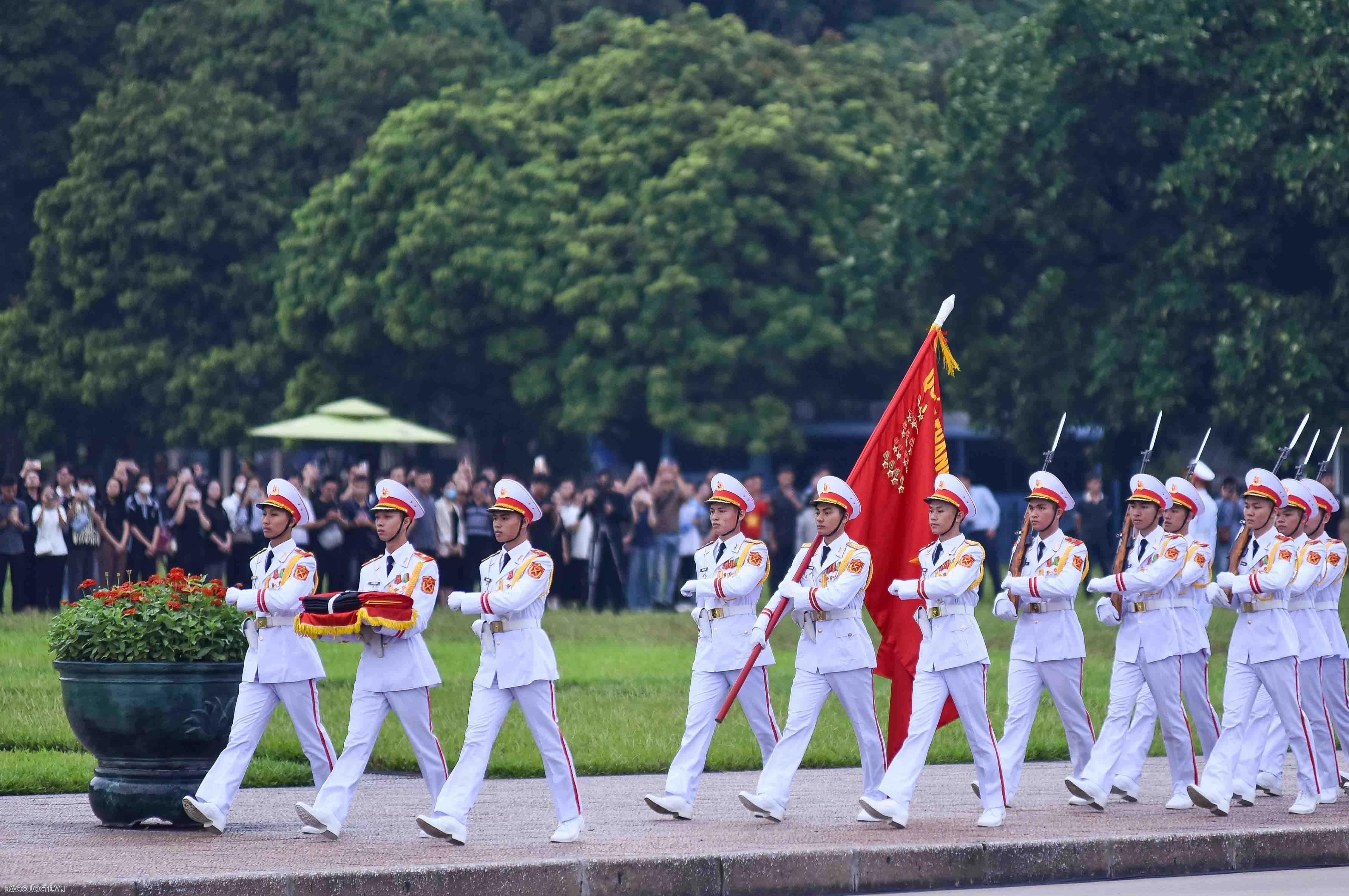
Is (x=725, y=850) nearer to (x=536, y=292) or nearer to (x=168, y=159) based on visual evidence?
(x=536, y=292)

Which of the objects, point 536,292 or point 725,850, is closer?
point 725,850

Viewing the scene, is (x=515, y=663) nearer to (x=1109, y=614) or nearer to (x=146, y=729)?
(x=146, y=729)

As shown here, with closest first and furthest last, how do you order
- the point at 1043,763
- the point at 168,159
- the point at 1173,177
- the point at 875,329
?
1. the point at 1043,763
2. the point at 1173,177
3. the point at 875,329
4. the point at 168,159

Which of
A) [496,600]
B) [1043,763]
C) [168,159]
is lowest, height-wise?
[1043,763]

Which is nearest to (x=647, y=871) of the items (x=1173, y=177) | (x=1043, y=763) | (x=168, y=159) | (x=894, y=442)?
(x=894, y=442)

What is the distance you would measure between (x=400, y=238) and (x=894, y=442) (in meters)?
29.3

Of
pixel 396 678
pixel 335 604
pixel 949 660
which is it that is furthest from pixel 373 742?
pixel 949 660

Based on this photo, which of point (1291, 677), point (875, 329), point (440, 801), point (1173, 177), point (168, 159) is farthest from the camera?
point (168, 159)

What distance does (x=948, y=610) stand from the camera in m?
11.9

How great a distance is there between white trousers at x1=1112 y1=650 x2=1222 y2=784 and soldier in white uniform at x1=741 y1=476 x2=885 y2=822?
5.59 feet

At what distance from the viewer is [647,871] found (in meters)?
10.0

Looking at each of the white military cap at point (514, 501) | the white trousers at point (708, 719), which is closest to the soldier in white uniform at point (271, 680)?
the white military cap at point (514, 501)

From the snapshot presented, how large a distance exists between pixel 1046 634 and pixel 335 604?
4054 millimetres

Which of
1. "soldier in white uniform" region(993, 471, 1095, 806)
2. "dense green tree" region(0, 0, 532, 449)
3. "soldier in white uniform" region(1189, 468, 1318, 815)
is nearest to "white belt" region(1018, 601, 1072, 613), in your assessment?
"soldier in white uniform" region(993, 471, 1095, 806)
